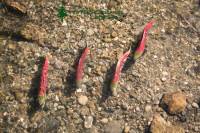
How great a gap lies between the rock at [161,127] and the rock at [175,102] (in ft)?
0.77

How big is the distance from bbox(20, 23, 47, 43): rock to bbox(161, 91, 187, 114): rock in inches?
101

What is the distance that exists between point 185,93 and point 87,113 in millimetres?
1865

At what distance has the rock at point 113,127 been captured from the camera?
7.09 metres

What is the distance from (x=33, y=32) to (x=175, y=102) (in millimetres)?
2945

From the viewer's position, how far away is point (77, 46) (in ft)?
24.7

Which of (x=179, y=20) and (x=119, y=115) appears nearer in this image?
(x=119, y=115)

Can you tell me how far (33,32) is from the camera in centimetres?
751

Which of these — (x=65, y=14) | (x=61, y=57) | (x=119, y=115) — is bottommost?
(x=119, y=115)

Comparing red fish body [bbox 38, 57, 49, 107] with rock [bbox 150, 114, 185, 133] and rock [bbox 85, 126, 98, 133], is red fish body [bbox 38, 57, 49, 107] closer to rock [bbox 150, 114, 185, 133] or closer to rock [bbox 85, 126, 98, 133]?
rock [bbox 85, 126, 98, 133]

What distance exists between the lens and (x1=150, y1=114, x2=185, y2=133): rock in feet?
23.1

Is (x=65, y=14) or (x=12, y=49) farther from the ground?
(x=65, y=14)

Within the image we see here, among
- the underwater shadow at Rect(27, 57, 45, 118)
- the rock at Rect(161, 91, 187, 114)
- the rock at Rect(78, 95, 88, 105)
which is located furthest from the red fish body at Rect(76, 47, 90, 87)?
the rock at Rect(161, 91, 187, 114)

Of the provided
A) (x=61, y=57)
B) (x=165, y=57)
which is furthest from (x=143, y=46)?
(x=61, y=57)

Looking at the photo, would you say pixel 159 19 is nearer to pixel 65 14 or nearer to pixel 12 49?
pixel 65 14
